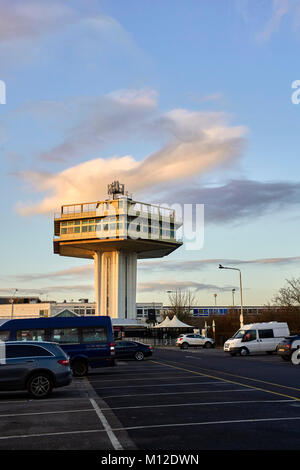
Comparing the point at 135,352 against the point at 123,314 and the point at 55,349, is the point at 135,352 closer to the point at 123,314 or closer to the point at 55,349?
the point at 55,349

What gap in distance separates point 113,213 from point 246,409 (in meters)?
89.1

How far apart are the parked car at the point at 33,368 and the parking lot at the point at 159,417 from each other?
43 cm

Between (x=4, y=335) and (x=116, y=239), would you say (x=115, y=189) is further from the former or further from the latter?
(x=4, y=335)

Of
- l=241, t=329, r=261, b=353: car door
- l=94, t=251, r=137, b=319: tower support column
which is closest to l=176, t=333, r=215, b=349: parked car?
l=241, t=329, r=261, b=353: car door

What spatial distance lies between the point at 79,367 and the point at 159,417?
43.8 ft

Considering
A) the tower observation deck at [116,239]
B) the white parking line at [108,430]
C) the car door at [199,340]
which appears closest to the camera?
the white parking line at [108,430]

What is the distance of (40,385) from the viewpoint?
580 inches

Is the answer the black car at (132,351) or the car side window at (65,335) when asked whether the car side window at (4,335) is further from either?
the black car at (132,351)

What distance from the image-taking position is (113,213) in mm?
100062

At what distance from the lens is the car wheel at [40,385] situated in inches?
577

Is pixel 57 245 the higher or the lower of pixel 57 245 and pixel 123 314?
the higher

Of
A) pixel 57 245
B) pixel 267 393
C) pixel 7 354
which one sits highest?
pixel 57 245

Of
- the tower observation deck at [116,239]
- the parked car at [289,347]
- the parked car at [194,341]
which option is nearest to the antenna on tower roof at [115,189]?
the tower observation deck at [116,239]
